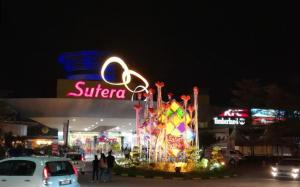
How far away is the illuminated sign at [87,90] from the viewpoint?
5456cm

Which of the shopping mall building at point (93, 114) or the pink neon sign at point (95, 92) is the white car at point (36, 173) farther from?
the pink neon sign at point (95, 92)

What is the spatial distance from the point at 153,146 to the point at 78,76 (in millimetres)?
33163

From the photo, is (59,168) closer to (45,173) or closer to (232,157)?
(45,173)

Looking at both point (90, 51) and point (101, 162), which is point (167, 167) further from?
point (90, 51)

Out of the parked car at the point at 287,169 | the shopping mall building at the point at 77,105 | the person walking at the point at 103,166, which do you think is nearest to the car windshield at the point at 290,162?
the parked car at the point at 287,169

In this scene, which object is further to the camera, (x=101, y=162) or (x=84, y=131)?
(x=84, y=131)

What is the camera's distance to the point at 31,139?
53594mm

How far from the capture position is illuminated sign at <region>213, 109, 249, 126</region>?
70.9 meters

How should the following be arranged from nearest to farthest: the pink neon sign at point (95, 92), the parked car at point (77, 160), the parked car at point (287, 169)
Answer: the parked car at point (287, 169)
the parked car at point (77, 160)
the pink neon sign at point (95, 92)

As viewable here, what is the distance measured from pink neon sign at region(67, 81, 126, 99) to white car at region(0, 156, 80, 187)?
134 ft

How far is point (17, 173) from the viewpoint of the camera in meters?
13.5

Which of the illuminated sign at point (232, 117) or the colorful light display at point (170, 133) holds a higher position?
the illuminated sign at point (232, 117)

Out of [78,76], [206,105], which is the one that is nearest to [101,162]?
[78,76]

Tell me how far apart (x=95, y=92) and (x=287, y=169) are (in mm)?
30496
